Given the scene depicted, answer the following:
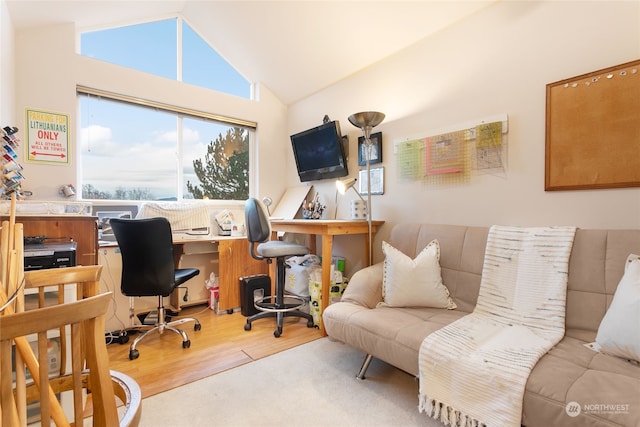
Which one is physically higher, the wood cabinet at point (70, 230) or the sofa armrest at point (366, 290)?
the wood cabinet at point (70, 230)

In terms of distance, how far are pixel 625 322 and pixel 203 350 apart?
2326 millimetres

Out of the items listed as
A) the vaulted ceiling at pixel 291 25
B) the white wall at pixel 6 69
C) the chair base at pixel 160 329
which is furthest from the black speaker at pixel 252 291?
the vaulted ceiling at pixel 291 25

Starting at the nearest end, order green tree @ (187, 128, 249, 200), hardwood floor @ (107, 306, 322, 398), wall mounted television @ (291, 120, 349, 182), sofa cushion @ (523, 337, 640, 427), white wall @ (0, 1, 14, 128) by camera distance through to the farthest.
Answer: sofa cushion @ (523, 337, 640, 427)
hardwood floor @ (107, 306, 322, 398)
white wall @ (0, 1, 14, 128)
wall mounted television @ (291, 120, 349, 182)
green tree @ (187, 128, 249, 200)

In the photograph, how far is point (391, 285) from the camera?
1908 millimetres

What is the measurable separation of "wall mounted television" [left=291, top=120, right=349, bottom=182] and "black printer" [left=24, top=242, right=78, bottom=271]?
7.39 ft

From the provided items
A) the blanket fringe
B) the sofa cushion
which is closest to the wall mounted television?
the blanket fringe

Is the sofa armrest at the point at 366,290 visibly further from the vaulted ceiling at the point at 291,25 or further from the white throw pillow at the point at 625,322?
the vaulted ceiling at the point at 291,25

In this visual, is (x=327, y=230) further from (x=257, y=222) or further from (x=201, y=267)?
(x=201, y=267)

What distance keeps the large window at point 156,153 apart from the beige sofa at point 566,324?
228 centimetres

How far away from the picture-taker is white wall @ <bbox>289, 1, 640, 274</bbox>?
166 cm

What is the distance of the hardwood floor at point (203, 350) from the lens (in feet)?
6.01

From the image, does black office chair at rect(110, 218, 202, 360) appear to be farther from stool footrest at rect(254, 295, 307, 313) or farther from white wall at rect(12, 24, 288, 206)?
white wall at rect(12, 24, 288, 206)

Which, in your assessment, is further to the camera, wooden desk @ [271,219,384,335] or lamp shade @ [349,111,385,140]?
lamp shade @ [349,111,385,140]

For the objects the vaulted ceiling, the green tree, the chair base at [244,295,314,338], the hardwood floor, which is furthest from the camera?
the green tree
